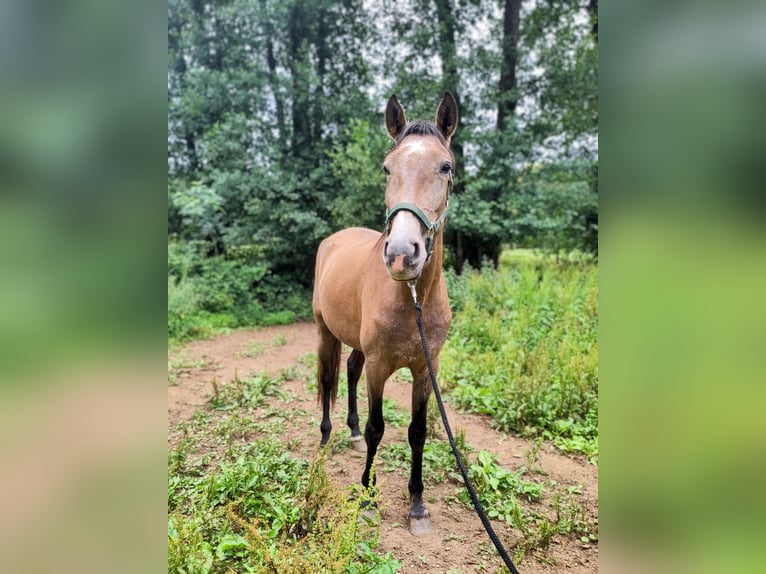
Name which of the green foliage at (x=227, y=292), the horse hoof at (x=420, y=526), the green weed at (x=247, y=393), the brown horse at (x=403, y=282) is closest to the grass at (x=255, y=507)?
the green weed at (x=247, y=393)

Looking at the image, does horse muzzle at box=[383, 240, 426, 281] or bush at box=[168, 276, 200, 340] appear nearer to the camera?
horse muzzle at box=[383, 240, 426, 281]

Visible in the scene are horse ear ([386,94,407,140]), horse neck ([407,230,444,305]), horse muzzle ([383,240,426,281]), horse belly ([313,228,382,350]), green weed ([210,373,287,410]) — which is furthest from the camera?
green weed ([210,373,287,410])

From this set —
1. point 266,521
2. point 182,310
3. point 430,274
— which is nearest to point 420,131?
point 430,274

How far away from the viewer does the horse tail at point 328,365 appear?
364cm

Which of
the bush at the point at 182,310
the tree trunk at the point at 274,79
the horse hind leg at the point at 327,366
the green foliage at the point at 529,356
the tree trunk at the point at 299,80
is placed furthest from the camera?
the tree trunk at the point at 299,80

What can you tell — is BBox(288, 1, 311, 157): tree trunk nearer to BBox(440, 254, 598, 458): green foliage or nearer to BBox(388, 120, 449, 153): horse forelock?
BBox(440, 254, 598, 458): green foliage

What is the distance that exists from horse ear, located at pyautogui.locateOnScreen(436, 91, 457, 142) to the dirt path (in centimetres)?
214

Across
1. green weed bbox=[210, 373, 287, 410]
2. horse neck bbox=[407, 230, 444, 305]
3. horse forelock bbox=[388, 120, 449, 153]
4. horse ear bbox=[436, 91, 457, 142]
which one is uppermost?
horse ear bbox=[436, 91, 457, 142]

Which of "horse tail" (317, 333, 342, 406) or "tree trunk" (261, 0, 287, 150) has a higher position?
"tree trunk" (261, 0, 287, 150)

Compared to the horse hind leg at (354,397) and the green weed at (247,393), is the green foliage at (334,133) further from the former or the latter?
the horse hind leg at (354,397)

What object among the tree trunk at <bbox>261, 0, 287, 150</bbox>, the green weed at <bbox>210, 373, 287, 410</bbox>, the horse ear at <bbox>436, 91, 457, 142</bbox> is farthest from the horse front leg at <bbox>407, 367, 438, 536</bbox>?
the tree trunk at <bbox>261, 0, 287, 150</bbox>

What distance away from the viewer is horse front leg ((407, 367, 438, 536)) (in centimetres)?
247
